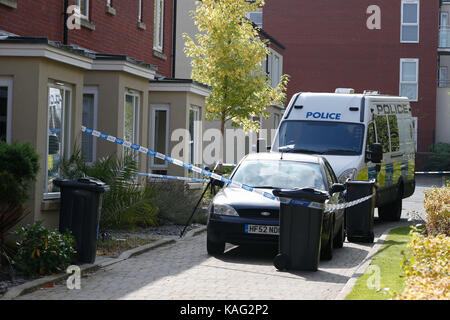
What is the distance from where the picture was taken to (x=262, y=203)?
41.0 feet

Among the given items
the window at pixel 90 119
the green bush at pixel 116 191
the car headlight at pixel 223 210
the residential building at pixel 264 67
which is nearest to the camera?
the car headlight at pixel 223 210

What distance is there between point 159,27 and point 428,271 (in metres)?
17.7

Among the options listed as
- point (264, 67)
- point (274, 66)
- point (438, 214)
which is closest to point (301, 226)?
point (438, 214)

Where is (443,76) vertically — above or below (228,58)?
above

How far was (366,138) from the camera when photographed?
697 inches

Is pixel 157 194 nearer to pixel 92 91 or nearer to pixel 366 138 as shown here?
pixel 92 91

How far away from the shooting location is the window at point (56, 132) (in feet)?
43.6

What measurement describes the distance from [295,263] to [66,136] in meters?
4.81

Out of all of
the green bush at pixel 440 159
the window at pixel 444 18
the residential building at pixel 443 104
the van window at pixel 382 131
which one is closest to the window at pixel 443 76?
the residential building at pixel 443 104

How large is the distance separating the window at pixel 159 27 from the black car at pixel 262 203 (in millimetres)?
11815

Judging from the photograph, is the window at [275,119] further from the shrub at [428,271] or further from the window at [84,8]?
the shrub at [428,271]

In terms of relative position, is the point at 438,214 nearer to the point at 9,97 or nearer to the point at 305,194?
the point at 305,194

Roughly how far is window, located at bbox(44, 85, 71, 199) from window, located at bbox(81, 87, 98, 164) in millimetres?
2836
